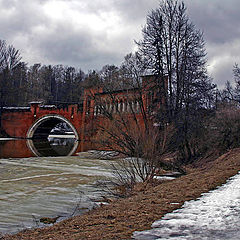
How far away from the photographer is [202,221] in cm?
511

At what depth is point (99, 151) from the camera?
2353 cm

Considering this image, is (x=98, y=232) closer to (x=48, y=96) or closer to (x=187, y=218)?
(x=187, y=218)

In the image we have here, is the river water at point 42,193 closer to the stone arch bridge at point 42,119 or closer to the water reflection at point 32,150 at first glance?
the water reflection at point 32,150

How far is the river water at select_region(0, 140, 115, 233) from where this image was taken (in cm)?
833

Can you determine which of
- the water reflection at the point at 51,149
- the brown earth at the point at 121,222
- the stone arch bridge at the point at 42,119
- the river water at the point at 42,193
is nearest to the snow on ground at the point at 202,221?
the brown earth at the point at 121,222

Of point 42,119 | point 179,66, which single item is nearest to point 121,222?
point 179,66

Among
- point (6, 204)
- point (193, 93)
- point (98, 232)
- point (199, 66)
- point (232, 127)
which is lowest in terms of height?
point (6, 204)

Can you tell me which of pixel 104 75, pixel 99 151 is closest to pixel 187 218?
pixel 99 151

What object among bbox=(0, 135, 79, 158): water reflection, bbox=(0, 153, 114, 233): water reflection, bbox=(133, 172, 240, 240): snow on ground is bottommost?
bbox=(0, 153, 114, 233): water reflection

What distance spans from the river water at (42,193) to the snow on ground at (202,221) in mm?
3459

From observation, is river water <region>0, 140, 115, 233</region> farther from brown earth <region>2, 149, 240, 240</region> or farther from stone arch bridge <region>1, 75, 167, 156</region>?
stone arch bridge <region>1, 75, 167, 156</region>

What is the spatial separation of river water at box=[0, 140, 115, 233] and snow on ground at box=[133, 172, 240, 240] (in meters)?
3.46

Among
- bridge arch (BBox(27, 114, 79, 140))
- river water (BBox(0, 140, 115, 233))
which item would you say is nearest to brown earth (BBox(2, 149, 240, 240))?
river water (BBox(0, 140, 115, 233))

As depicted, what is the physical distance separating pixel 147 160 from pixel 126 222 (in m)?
6.03
